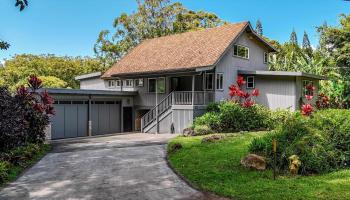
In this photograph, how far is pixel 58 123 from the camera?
22.0 metres

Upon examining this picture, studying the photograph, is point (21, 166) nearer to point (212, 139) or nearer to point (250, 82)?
point (212, 139)

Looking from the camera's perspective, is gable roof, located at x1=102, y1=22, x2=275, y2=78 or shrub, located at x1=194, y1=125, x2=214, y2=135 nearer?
shrub, located at x1=194, y1=125, x2=214, y2=135

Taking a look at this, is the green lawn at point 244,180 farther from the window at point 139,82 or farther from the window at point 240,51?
the window at point 139,82

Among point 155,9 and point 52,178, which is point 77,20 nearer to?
point 155,9

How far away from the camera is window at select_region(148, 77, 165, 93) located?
26.4 metres

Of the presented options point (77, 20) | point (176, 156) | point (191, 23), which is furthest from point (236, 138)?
point (191, 23)

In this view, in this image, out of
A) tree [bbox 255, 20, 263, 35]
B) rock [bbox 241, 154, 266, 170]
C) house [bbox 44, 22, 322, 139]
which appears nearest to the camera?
rock [bbox 241, 154, 266, 170]

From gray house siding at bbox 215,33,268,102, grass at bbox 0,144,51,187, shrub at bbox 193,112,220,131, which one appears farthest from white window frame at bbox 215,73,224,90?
grass at bbox 0,144,51,187

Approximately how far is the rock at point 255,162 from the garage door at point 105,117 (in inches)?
639

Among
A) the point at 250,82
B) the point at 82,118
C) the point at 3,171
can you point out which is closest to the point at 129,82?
the point at 82,118

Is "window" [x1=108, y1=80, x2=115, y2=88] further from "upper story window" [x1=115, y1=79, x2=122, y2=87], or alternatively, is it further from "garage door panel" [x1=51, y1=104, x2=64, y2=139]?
"garage door panel" [x1=51, y1=104, x2=64, y2=139]

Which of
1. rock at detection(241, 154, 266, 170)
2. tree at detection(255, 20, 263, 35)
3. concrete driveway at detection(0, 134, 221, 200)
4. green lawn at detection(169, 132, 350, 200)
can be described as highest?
tree at detection(255, 20, 263, 35)

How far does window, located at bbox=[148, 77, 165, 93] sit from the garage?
64.5 inches

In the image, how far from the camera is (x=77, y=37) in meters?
39.5
